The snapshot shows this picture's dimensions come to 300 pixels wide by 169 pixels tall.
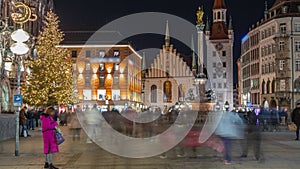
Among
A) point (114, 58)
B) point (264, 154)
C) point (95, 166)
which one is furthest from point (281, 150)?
point (114, 58)

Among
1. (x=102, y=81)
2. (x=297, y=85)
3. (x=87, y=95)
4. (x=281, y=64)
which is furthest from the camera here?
(x=102, y=81)

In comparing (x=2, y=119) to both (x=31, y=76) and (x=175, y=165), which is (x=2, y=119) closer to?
(x=175, y=165)

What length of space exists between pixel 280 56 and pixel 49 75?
39.1 meters

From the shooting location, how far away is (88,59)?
82125mm

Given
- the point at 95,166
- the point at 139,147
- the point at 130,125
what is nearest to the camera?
the point at 95,166

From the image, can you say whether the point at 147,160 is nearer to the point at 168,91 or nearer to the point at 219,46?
the point at 168,91

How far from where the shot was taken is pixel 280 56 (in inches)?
2496

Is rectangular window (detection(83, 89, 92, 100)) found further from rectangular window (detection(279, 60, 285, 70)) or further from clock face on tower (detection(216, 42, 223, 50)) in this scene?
clock face on tower (detection(216, 42, 223, 50))

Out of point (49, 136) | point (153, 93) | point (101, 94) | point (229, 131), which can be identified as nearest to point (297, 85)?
point (101, 94)

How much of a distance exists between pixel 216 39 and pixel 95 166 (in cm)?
10277

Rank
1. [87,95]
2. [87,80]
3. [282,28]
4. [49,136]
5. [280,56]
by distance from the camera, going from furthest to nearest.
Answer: [87,80]
[87,95]
[282,28]
[280,56]
[49,136]

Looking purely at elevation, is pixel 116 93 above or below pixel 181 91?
below

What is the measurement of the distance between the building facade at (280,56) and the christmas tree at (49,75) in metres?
36.3

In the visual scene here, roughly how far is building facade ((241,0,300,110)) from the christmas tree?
36292mm
